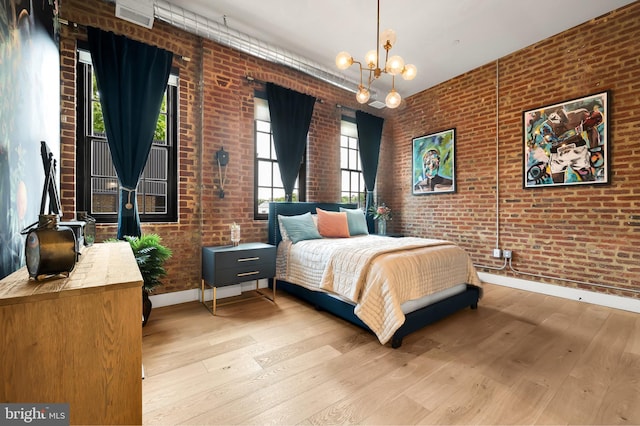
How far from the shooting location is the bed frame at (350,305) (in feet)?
8.14

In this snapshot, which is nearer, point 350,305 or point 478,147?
point 350,305

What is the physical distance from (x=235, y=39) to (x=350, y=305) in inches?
129

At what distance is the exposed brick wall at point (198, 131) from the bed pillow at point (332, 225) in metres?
0.84

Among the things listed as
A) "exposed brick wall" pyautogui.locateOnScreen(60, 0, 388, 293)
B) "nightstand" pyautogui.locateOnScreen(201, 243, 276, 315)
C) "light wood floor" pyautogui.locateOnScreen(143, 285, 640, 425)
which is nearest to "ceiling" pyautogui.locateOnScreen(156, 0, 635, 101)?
"exposed brick wall" pyautogui.locateOnScreen(60, 0, 388, 293)

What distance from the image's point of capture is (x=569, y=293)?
354 cm

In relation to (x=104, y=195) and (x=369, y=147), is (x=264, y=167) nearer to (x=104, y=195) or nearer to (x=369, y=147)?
(x=104, y=195)

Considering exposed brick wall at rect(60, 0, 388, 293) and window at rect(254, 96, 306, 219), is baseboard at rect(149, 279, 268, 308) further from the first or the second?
window at rect(254, 96, 306, 219)

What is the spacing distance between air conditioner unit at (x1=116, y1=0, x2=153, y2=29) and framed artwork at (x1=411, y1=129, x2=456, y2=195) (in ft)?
14.4

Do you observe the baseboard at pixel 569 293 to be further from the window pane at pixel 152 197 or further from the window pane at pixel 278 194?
the window pane at pixel 152 197

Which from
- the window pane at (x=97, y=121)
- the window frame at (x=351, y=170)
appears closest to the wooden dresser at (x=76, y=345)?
the window pane at (x=97, y=121)

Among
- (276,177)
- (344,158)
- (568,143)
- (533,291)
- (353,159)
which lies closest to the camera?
(568,143)

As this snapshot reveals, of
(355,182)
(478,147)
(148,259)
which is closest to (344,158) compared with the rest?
(355,182)

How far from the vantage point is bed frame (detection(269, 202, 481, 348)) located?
2482 mm

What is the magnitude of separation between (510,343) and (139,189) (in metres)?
4.01
